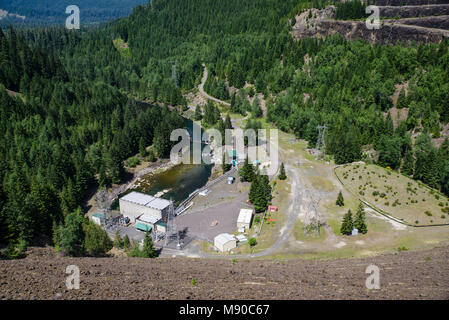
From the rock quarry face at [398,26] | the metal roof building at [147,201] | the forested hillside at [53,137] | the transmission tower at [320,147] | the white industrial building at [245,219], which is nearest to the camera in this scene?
the forested hillside at [53,137]

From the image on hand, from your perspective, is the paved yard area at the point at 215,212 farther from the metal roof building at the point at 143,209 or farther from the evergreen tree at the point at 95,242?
the evergreen tree at the point at 95,242

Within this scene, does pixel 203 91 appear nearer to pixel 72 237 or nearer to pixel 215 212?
pixel 215 212

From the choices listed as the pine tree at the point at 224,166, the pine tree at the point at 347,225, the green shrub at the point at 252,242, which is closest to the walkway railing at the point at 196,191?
the pine tree at the point at 224,166

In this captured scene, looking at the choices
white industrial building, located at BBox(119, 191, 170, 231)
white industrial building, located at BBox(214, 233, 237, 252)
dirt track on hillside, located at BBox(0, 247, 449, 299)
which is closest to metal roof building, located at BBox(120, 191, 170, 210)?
white industrial building, located at BBox(119, 191, 170, 231)

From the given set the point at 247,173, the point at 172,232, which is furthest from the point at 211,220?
the point at 247,173

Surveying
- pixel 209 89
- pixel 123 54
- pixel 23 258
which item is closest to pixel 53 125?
pixel 23 258
